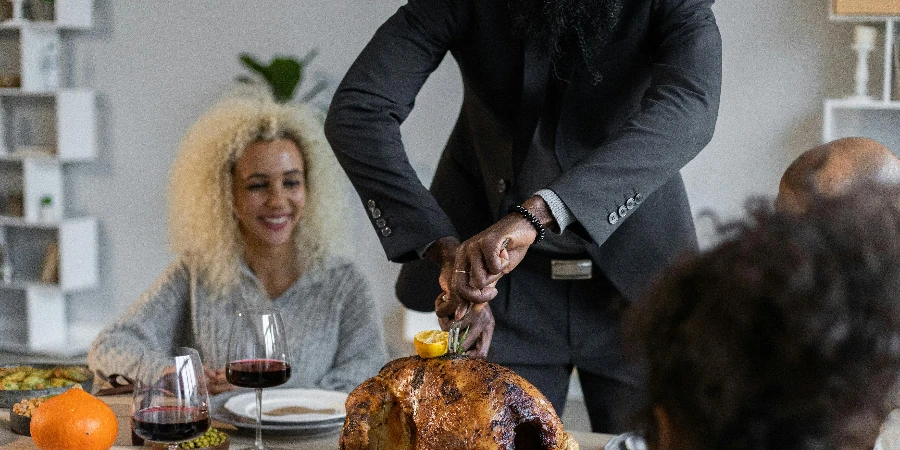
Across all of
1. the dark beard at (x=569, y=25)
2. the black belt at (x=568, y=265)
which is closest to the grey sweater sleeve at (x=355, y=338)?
the black belt at (x=568, y=265)

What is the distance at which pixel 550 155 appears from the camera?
1.70m

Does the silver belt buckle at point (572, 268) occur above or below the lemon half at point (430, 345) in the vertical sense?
above

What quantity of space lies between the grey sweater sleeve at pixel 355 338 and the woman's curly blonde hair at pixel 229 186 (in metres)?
0.12

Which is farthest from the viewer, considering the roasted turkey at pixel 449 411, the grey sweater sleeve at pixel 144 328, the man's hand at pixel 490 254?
the grey sweater sleeve at pixel 144 328

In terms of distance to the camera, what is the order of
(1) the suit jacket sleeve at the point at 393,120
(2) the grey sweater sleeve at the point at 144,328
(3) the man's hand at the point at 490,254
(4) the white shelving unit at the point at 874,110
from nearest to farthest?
(3) the man's hand at the point at 490,254, (1) the suit jacket sleeve at the point at 393,120, (2) the grey sweater sleeve at the point at 144,328, (4) the white shelving unit at the point at 874,110

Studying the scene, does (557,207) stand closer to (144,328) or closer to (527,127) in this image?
(527,127)

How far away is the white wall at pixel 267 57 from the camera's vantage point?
12.4ft

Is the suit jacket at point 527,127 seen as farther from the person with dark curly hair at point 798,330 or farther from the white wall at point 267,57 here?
the white wall at point 267,57


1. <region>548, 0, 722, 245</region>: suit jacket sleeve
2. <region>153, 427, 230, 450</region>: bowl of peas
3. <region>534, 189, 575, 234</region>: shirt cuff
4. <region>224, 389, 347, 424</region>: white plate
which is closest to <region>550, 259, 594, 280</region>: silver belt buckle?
<region>548, 0, 722, 245</region>: suit jacket sleeve

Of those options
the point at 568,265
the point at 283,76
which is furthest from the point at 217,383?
the point at 283,76

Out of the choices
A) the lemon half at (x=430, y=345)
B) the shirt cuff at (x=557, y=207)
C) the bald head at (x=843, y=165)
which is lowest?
the lemon half at (x=430, y=345)

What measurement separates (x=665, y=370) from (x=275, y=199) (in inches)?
75.4

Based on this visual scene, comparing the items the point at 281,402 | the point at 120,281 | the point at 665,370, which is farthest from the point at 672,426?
the point at 120,281

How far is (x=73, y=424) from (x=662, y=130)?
0.92 m
